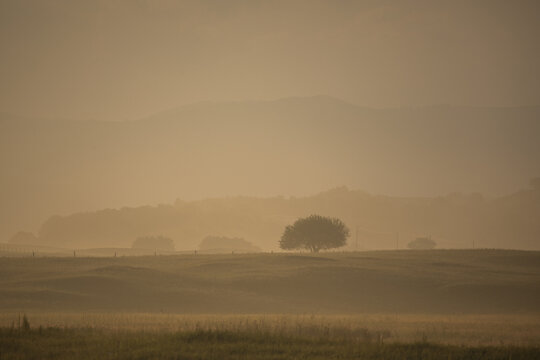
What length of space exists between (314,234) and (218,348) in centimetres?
8535

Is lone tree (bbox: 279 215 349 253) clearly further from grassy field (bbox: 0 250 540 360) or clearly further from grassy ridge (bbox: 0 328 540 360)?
grassy ridge (bbox: 0 328 540 360)

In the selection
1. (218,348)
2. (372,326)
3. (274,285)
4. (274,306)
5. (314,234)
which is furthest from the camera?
(314,234)

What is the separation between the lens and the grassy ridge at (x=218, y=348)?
67.1ft

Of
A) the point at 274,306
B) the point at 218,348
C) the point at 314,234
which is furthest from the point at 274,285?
the point at 218,348

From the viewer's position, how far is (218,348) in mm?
21344

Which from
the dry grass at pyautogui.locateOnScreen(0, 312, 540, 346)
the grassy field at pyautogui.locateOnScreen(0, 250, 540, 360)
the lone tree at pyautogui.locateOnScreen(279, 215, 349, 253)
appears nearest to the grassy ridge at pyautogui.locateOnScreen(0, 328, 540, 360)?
the grassy field at pyautogui.locateOnScreen(0, 250, 540, 360)

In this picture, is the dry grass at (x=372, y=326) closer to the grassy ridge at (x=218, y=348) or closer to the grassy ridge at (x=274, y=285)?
the grassy ridge at (x=218, y=348)

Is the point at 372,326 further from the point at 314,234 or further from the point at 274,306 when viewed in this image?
the point at 314,234

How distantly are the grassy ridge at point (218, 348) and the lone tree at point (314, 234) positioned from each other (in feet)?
270

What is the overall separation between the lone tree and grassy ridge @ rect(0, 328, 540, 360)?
8234 cm

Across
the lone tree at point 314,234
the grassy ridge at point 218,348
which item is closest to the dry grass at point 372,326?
the grassy ridge at point 218,348

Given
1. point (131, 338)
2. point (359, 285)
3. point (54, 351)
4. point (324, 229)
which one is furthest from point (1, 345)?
point (324, 229)

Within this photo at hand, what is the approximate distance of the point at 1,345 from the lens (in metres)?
21.5

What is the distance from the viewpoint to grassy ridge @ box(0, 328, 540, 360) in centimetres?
2044
